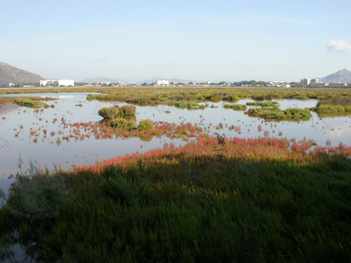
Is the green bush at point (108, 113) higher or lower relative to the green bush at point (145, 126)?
higher

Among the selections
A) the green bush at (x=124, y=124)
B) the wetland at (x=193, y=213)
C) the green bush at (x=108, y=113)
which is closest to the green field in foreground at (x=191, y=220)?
the wetland at (x=193, y=213)

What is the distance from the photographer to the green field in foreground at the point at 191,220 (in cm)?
369

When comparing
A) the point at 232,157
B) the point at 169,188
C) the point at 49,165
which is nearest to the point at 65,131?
the point at 49,165

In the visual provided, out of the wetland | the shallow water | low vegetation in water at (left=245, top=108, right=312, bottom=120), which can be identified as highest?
low vegetation in water at (left=245, top=108, right=312, bottom=120)

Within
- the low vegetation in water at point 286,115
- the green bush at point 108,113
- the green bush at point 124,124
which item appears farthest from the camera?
the low vegetation in water at point 286,115

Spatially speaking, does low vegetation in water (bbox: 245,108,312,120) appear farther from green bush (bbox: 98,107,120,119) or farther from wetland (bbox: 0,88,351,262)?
wetland (bbox: 0,88,351,262)

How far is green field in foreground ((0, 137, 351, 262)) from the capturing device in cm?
369

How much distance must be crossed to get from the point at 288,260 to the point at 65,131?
17.6m

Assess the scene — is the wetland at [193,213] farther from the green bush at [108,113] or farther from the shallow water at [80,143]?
the green bush at [108,113]

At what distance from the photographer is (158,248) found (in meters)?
3.90

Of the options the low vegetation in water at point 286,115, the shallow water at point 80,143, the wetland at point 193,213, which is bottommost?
the shallow water at point 80,143

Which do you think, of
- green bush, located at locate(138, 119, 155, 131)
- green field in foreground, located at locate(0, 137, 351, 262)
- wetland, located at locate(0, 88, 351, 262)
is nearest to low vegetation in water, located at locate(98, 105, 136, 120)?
green bush, located at locate(138, 119, 155, 131)

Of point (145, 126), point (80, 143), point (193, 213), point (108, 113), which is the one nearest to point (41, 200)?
point (193, 213)

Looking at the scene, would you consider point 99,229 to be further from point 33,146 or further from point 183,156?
point 33,146
